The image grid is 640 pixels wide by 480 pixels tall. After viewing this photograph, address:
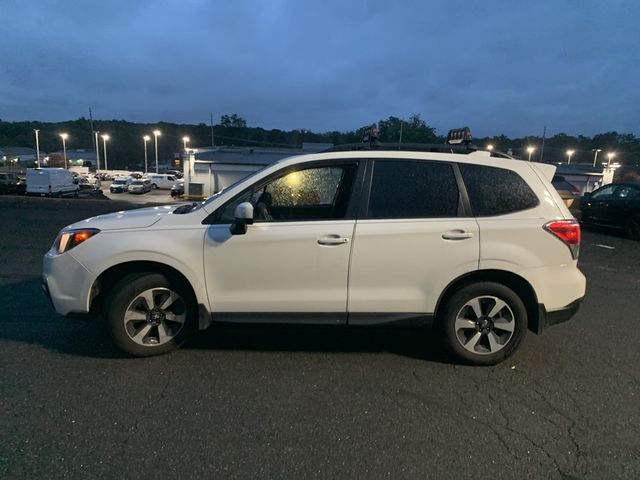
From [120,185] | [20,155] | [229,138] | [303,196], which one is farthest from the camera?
[229,138]

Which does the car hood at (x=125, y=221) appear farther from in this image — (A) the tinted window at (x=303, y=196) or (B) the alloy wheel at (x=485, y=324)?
(B) the alloy wheel at (x=485, y=324)

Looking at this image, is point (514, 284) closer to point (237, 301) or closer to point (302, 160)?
point (302, 160)

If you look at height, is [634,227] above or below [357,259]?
below

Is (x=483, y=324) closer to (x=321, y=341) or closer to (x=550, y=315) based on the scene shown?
(x=550, y=315)

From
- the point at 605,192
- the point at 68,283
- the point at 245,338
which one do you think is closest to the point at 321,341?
the point at 245,338

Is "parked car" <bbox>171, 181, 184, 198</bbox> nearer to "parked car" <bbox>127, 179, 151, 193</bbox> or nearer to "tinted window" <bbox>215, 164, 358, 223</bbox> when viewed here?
"parked car" <bbox>127, 179, 151, 193</bbox>

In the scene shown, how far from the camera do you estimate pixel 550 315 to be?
142 inches

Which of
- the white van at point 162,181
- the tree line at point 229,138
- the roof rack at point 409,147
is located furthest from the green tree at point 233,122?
the roof rack at point 409,147

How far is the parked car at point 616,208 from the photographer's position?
1159 cm

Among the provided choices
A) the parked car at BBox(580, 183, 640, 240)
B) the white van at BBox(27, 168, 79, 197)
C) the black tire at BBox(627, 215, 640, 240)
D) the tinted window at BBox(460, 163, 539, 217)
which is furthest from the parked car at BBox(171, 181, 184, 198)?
the tinted window at BBox(460, 163, 539, 217)

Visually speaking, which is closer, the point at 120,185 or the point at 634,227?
the point at 634,227

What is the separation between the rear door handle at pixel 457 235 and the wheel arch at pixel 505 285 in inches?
12.6

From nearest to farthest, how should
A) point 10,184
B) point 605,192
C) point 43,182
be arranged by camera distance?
point 605,192 → point 43,182 → point 10,184

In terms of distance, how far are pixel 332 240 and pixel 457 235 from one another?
1.03 m
